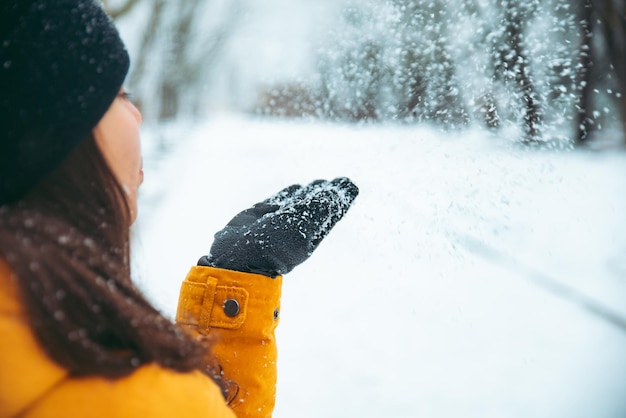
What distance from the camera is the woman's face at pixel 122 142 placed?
0.72 m

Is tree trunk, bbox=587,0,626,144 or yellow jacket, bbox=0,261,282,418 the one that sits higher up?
yellow jacket, bbox=0,261,282,418

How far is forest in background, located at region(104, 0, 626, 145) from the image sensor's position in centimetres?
233

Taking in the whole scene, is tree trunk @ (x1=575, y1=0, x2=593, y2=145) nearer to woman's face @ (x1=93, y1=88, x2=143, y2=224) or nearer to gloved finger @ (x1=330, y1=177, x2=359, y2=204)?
gloved finger @ (x1=330, y1=177, x2=359, y2=204)

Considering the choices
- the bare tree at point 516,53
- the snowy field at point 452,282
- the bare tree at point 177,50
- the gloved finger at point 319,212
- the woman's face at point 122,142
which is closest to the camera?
the woman's face at point 122,142

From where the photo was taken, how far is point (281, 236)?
1.15 m

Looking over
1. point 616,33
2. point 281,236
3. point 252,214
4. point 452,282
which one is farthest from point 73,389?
point 616,33

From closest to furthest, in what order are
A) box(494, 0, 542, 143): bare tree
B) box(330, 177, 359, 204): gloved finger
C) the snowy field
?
box(330, 177, 359, 204): gloved finger, the snowy field, box(494, 0, 542, 143): bare tree

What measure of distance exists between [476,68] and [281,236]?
65.3 inches

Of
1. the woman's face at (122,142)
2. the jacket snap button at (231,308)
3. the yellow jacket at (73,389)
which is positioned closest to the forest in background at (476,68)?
the jacket snap button at (231,308)

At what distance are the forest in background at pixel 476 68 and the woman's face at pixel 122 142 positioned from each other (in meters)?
1.80

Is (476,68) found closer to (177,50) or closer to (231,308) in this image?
(231,308)

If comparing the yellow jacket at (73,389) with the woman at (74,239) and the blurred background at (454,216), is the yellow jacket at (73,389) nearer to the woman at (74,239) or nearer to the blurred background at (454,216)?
the woman at (74,239)

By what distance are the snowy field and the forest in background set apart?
0.16m

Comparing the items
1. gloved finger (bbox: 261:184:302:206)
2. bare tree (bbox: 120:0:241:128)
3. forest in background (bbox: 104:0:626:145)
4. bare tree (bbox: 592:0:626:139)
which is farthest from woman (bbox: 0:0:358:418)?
bare tree (bbox: 120:0:241:128)
